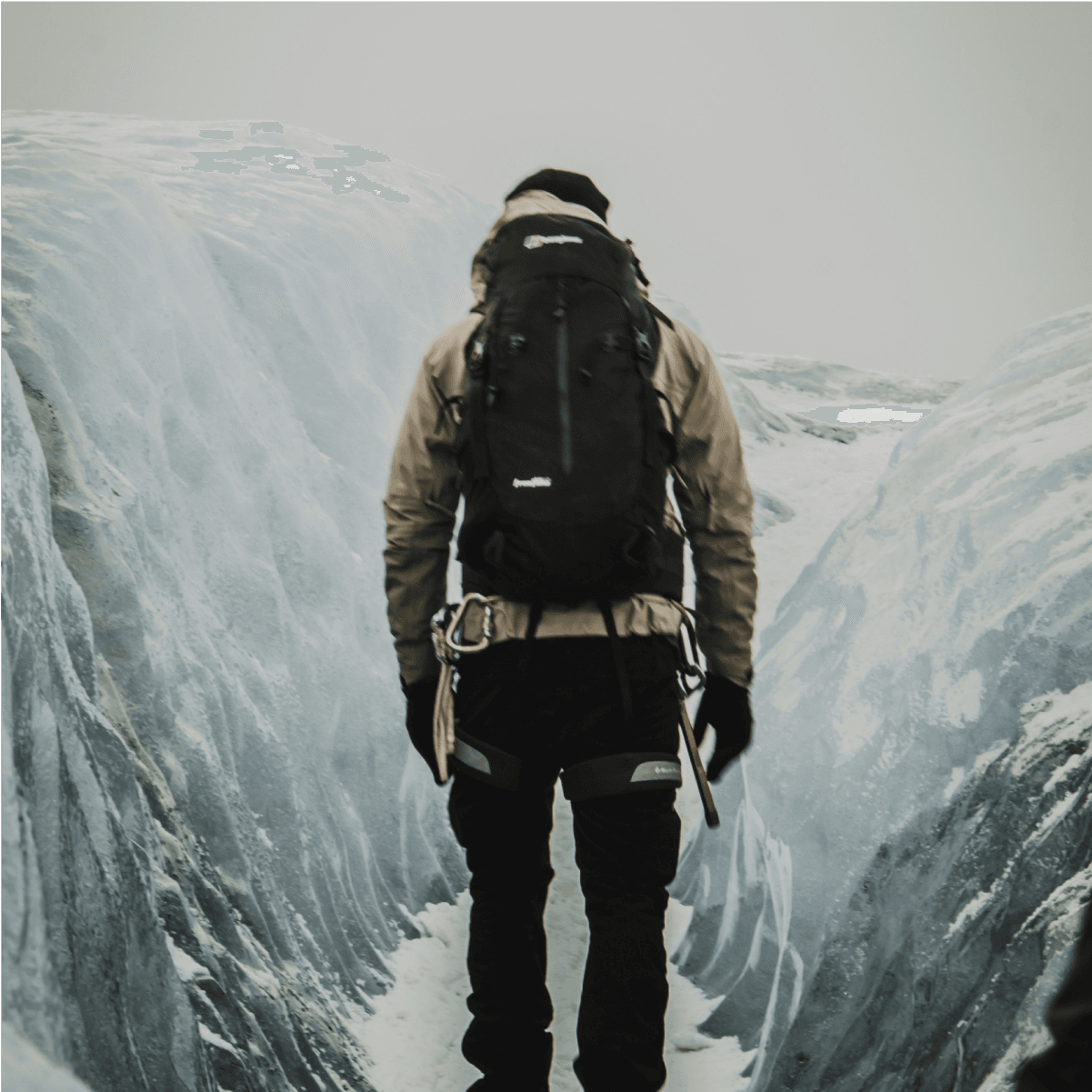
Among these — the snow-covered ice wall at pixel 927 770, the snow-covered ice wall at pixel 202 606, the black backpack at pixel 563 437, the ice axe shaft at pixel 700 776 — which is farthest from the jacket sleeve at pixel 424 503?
the snow-covered ice wall at pixel 927 770

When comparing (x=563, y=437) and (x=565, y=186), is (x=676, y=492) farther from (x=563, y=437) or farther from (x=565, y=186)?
(x=565, y=186)

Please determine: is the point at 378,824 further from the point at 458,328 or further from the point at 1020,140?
the point at 1020,140

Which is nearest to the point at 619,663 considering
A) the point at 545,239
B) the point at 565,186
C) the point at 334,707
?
the point at 545,239

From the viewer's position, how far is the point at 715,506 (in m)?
1.58

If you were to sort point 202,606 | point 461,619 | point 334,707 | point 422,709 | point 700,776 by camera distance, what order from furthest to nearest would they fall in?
point 334,707 < point 202,606 < point 422,709 < point 700,776 < point 461,619

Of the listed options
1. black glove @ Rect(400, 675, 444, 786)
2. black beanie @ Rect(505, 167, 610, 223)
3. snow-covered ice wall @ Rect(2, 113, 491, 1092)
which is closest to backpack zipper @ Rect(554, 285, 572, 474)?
→ black beanie @ Rect(505, 167, 610, 223)

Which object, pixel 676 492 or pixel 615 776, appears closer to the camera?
pixel 615 776

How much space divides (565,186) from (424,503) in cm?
64

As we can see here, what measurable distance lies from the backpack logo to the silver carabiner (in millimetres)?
574

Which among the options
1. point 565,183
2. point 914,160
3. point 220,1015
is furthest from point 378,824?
point 914,160

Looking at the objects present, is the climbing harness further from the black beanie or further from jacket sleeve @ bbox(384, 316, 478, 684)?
the black beanie

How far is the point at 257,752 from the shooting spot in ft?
7.37

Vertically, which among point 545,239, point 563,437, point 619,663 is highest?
point 545,239

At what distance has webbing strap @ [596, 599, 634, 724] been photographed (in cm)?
139
